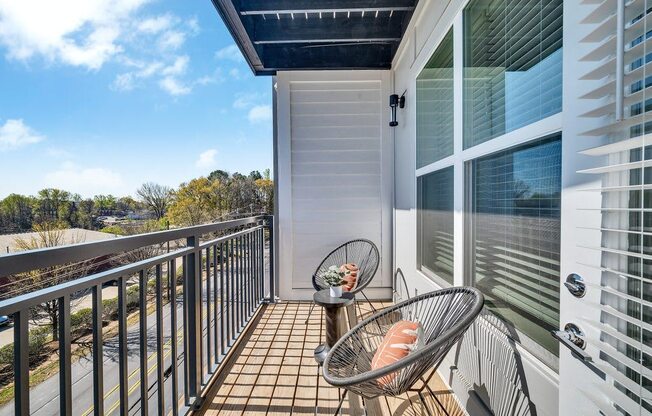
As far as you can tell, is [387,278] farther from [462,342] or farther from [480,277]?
[480,277]

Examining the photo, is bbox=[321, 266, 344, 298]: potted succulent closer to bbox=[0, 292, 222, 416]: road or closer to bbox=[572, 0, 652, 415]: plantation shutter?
bbox=[0, 292, 222, 416]: road

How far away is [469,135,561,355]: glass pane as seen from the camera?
1084 mm

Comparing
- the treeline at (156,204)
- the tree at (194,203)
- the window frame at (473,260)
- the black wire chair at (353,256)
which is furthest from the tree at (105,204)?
the window frame at (473,260)

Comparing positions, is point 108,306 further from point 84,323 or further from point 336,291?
point 336,291

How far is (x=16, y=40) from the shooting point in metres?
24.8

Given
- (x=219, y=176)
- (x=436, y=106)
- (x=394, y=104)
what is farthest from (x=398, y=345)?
(x=219, y=176)

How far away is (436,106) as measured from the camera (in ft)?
7.30

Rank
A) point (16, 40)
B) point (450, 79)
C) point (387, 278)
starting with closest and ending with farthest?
1. point (450, 79)
2. point (387, 278)
3. point (16, 40)

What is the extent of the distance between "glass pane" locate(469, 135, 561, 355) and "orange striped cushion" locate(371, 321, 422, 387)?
42cm

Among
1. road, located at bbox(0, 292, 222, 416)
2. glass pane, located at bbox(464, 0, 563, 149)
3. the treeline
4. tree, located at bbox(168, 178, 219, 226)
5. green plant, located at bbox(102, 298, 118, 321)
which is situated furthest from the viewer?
tree, located at bbox(168, 178, 219, 226)

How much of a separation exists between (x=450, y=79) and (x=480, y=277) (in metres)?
1.24

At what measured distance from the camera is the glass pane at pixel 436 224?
1995 mm

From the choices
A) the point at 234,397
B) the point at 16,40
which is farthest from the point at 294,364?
the point at 16,40

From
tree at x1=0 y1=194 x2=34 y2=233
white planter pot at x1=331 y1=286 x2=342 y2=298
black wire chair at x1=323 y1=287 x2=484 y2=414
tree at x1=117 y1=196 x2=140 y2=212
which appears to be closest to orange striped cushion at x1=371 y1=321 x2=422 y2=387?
black wire chair at x1=323 y1=287 x2=484 y2=414
